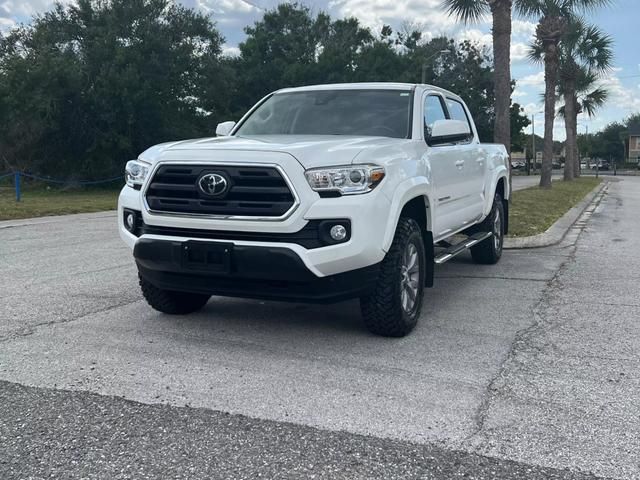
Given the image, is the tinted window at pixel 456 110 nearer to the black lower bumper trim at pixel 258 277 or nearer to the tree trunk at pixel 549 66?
the black lower bumper trim at pixel 258 277

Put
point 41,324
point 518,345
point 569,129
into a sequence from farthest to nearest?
point 569,129 → point 41,324 → point 518,345

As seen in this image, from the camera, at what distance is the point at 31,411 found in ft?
11.1

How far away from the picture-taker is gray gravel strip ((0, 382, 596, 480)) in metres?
2.79

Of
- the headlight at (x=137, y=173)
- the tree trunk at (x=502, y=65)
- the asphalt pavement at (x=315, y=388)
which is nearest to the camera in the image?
the asphalt pavement at (x=315, y=388)

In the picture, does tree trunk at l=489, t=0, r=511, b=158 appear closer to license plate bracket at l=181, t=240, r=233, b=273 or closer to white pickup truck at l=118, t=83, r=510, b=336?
white pickup truck at l=118, t=83, r=510, b=336

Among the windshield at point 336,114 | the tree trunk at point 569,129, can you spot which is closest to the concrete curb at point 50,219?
the windshield at point 336,114

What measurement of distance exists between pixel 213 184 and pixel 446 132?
6.84 ft

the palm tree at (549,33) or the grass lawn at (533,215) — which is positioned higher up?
the palm tree at (549,33)

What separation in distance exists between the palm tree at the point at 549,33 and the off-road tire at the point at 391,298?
49.0ft

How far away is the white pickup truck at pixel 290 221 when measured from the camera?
418 cm

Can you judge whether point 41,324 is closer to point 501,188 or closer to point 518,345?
point 518,345

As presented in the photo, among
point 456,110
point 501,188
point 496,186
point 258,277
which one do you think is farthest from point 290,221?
point 501,188

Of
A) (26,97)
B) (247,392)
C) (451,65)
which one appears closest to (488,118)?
(451,65)

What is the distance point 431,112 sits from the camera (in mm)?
6176
